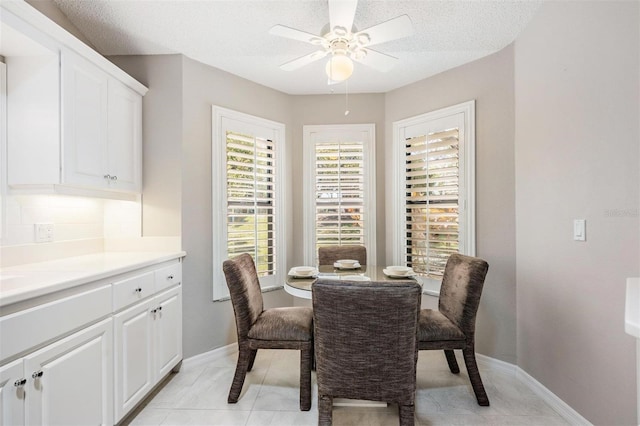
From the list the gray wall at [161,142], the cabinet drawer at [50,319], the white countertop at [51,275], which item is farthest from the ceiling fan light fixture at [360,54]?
the cabinet drawer at [50,319]

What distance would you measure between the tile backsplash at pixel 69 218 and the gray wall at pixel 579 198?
10.0ft

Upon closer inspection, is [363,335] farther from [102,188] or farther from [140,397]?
[102,188]

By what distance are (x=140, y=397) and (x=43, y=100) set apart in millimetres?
1836

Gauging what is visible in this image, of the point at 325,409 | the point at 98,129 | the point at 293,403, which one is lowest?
the point at 293,403

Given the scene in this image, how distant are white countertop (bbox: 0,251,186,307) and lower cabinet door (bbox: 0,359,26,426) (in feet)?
0.83

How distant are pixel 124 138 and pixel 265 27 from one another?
4.39 feet

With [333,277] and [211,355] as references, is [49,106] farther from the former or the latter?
[211,355]

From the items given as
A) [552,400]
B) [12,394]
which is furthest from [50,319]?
[552,400]

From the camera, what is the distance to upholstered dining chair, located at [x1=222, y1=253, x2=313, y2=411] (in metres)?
2.04

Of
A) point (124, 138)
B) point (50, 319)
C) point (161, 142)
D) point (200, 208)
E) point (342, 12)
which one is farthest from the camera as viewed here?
point (200, 208)

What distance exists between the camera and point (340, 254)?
10.1 feet

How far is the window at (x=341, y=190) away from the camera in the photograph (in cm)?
344

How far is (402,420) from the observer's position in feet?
5.19

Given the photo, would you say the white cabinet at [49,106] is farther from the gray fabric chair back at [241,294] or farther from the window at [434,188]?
the window at [434,188]
